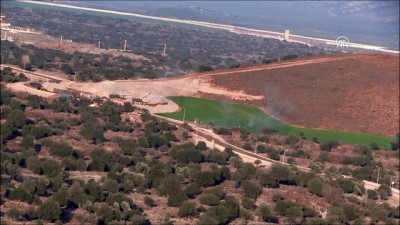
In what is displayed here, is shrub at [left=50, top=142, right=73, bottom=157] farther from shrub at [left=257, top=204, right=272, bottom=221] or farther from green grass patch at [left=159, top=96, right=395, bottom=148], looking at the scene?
shrub at [left=257, top=204, right=272, bottom=221]

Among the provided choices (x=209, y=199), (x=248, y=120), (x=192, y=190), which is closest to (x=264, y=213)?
(x=209, y=199)

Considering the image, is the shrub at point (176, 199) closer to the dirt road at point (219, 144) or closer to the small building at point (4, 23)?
the dirt road at point (219, 144)

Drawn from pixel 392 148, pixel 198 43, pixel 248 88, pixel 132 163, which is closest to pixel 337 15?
pixel 248 88

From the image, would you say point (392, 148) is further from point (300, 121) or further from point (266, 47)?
point (266, 47)

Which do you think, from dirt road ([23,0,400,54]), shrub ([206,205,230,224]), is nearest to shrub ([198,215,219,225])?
shrub ([206,205,230,224])

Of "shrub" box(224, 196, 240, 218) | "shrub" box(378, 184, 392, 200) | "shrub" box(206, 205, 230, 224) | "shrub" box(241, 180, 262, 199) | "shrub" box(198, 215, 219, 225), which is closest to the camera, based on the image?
"shrub" box(198, 215, 219, 225)

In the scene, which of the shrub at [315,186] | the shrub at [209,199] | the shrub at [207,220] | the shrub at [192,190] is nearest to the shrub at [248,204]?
the shrub at [209,199]
